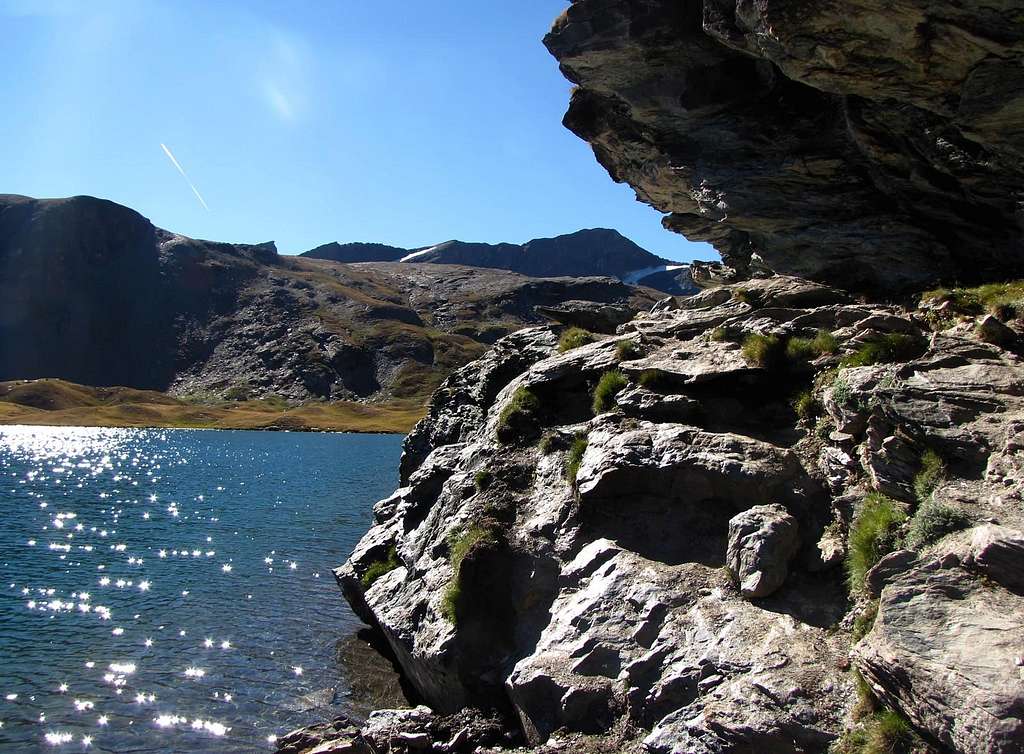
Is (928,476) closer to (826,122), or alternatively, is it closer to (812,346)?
(812,346)

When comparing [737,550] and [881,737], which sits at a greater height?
[737,550]

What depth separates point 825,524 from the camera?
17.3 metres

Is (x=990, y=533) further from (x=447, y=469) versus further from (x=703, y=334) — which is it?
(x=447, y=469)

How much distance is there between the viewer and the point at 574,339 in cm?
3161

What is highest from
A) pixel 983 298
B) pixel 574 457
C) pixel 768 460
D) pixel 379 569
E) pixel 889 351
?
pixel 983 298

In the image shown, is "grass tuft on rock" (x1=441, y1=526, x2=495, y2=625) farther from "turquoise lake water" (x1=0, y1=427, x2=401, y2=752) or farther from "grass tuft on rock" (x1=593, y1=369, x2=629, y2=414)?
"grass tuft on rock" (x1=593, y1=369, x2=629, y2=414)

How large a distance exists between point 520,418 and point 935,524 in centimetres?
1604

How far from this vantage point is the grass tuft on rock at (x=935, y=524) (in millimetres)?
13727

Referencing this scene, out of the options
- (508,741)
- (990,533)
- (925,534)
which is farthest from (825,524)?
(508,741)

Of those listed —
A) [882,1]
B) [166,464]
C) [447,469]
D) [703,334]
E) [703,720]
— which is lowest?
[166,464]

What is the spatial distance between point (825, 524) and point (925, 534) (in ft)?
11.3

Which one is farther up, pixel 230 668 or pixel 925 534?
pixel 925 534

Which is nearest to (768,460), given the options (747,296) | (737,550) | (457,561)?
(737,550)

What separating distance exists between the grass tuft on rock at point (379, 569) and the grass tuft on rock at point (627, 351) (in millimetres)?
12828
